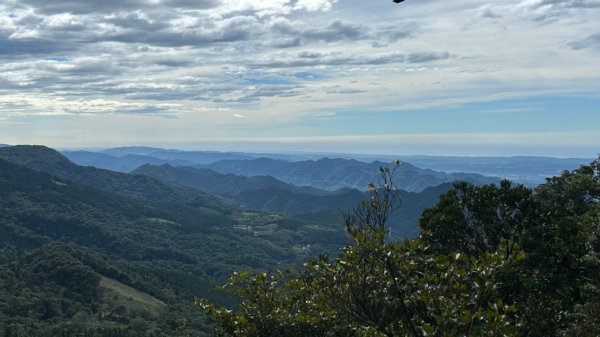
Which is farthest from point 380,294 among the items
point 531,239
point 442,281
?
point 531,239

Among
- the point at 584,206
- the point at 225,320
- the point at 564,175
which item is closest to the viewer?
the point at 225,320

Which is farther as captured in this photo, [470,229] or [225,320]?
[470,229]

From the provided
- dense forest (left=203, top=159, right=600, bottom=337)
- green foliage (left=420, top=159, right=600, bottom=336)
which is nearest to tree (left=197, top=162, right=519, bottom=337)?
dense forest (left=203, top=159, right=600, bottom=337)

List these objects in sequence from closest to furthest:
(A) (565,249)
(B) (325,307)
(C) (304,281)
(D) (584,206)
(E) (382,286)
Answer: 1. (E) (382,286)
2. (B) (325,307)
3. (C) (304,281)
4. (A) (565,249)
5. (D) (584,206)

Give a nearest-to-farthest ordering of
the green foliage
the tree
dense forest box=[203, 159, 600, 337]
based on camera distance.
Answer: the tree < dense forest box=[203, 159, 600, 337] < the green foliage

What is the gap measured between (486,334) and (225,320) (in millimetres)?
13157

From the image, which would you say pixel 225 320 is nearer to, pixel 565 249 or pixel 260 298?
pixel 260 298

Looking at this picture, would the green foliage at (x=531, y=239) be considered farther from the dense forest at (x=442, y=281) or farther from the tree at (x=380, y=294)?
the tree at (x=380, y=294)

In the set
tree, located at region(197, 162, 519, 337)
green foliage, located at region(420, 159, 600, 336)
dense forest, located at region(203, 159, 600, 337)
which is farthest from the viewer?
green foliage, located at region(420, 159, 600, 336)

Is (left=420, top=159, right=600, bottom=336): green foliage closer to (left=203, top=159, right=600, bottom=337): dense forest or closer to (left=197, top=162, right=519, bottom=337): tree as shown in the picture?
(left=203, top=159, right=600, bottom=337): dense forest

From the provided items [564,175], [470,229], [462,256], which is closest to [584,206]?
[564,175]

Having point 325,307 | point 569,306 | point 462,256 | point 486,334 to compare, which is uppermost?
point 462,256

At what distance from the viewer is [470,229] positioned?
50625 millimetres

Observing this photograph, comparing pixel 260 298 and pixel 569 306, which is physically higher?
pixel 260 298
